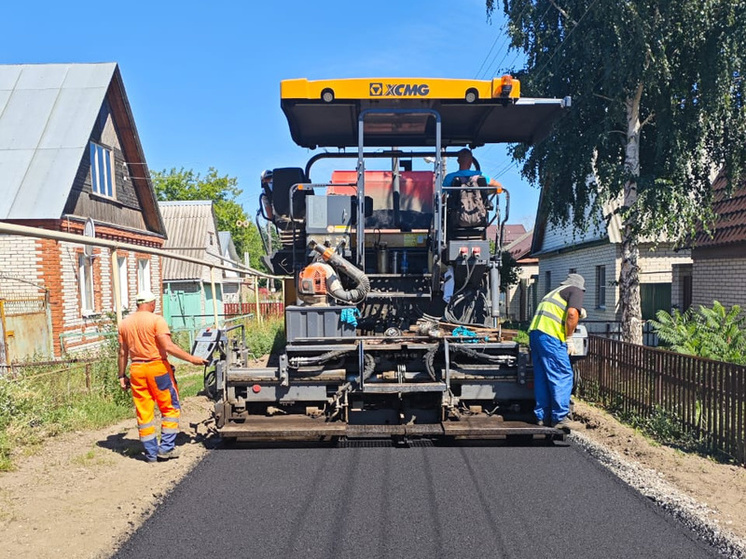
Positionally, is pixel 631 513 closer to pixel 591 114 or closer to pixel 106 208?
pixel 591 114

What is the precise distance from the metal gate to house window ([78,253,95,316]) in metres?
2.25

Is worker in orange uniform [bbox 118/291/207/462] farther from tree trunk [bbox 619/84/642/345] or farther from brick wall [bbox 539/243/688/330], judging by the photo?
brick wall [bbox 539/243/688/330]

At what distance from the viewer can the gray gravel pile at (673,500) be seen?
394 centimetres

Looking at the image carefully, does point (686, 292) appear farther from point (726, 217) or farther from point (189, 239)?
point (189, 239)

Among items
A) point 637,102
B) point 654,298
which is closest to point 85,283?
point 637,102

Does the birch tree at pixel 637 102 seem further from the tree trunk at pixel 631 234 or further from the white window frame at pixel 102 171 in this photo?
the white window frame at pixel 102 171

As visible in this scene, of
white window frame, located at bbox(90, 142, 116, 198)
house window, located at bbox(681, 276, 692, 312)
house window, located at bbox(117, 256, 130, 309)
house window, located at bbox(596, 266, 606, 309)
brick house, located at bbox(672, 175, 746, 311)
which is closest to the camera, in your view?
brick house, located at bbox(672, 175, 746, 311)

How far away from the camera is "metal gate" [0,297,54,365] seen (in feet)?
31.4

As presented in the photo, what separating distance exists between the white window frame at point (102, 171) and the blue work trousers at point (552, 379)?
1205 cm

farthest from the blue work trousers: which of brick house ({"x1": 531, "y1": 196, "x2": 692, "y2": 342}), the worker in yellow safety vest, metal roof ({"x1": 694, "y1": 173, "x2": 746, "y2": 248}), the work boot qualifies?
brick house ({"x1": 531, "y1": 196, "x2": 692, "y2": 342})

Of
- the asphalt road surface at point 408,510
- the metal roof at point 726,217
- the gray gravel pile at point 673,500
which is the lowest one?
the gray gravel pile at point 673,500

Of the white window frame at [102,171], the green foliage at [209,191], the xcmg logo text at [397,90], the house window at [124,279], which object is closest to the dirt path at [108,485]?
the xcmg logo text at [397,90]

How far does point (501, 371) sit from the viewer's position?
6.05 meters

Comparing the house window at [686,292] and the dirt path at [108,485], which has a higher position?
the house window at [686,292]
